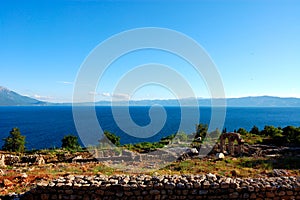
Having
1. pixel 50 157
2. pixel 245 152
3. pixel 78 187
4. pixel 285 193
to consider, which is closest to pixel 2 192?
pixel 78 187

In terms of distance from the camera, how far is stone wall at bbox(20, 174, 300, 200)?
828 cm

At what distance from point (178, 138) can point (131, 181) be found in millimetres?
31251

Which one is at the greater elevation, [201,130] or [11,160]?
[201,130]

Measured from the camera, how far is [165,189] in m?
8.30

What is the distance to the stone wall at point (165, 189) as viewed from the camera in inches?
326

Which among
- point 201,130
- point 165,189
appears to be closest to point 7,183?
point 165,189

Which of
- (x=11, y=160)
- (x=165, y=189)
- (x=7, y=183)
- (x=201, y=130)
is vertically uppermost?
(x=165, y=189)

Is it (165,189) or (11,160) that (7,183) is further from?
(11,160)

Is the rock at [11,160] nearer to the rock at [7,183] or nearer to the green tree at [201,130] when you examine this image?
the rock at [7,183]

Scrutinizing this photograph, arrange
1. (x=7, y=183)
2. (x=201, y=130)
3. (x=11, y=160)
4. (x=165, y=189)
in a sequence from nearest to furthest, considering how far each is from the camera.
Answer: (x=165, y=189) < (x=7, y=183) < (x=11, y=160) < (x=201, y=130)

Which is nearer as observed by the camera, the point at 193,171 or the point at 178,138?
the point at 193,171

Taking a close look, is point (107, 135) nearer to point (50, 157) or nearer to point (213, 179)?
point (50, 157)

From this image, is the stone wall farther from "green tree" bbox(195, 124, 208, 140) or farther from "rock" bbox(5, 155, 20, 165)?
"green tree" bbox(195, 124, 208, 140)

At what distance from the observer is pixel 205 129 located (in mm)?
45094
